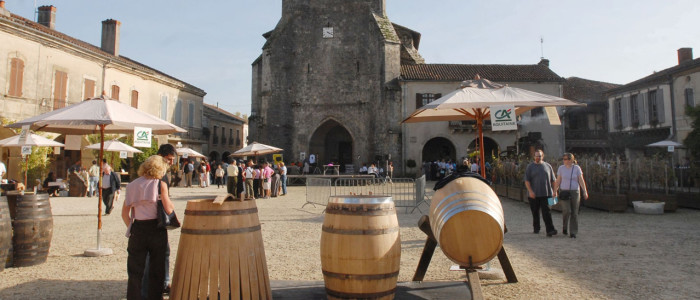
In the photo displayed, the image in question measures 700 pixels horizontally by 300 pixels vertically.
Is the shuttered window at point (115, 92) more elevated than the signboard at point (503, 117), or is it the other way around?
the shuttered window at point (115, 92)

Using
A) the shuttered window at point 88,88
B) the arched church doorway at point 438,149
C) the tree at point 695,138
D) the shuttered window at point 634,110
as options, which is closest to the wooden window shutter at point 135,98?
the shuttered window at point 88,88

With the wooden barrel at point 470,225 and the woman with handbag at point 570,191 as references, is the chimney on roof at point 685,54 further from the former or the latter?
the wooden barrel at point 470,225

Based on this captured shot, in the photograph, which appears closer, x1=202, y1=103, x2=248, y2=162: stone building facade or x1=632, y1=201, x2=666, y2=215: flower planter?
x1=632, y1=201, x2=666, y2=215: flower planter

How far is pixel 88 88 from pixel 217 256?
73.5 feet

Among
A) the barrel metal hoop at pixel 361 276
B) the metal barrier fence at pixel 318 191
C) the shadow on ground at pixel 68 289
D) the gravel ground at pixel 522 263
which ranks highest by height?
the metal barrier fence at pixel 318 191

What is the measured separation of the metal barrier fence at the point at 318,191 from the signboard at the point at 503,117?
700cm

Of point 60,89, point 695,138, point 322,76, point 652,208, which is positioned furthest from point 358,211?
point 322,76

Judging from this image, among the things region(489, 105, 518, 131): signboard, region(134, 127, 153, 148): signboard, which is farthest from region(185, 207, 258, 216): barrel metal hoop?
region(489, 105, 518, 131): signboard

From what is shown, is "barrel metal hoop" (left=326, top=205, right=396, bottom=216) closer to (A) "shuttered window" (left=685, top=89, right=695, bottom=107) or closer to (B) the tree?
(B) the tree

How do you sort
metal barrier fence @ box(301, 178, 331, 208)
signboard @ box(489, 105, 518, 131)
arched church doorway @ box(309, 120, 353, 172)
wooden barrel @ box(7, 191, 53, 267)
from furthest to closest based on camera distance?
Result: arched church doorway @ box(309, 120, 353, 172) < metal barrier fence @ box(301, 178, 331, 208) < wooden barrel @ box(7, 191, 53, 267) < signboard @ box(489, 105, 518, 131)

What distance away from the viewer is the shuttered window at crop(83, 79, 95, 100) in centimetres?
2068

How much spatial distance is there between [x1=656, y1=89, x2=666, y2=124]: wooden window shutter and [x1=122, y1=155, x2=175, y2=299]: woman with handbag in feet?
91.2

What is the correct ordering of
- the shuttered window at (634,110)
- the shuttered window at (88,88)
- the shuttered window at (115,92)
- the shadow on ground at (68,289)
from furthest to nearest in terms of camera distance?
the shuttered window at (634,110)
the shuttered window at (115,92)
the shuttered window at (88,88)
the shadow on ground at (68,289)

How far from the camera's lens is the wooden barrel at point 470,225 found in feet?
10.5
